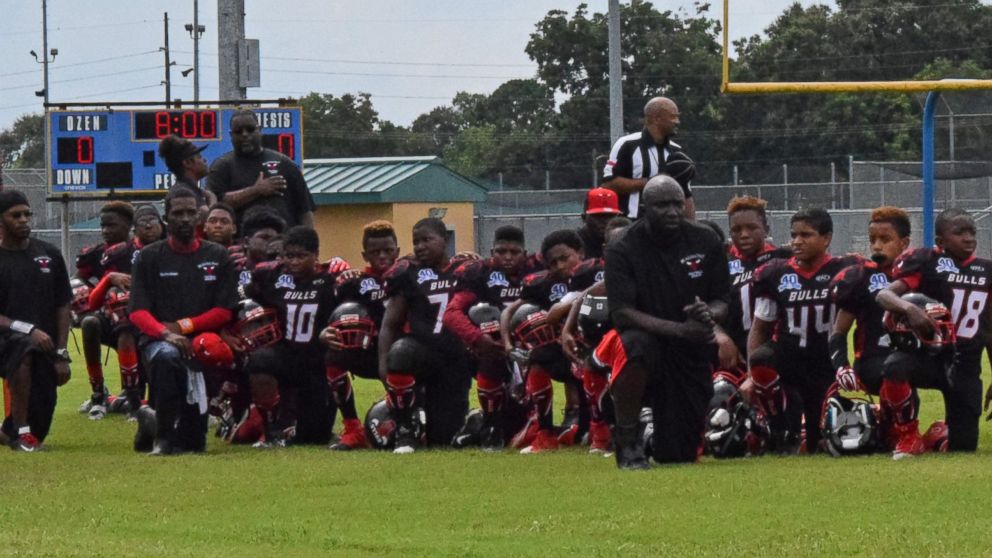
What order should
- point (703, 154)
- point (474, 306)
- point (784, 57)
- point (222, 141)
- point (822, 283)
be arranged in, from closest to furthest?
point (822, 283), point (474, 306), point (222, 141), point (784, 57), point (703, 154)

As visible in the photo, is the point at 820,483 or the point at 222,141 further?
the point at 222,141

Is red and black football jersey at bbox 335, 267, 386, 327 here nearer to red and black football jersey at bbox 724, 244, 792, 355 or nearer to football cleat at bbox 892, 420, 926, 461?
red and black football jersey at bbox 724, 244, 792, 355

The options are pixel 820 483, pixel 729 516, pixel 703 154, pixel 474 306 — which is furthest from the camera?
pixel 703 154


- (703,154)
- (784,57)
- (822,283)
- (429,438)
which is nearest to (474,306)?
(429,438)

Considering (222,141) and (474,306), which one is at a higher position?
(222,141)

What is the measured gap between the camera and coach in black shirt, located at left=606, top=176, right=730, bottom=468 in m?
10.4

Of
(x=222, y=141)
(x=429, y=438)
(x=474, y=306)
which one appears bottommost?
(x=429, y=438)

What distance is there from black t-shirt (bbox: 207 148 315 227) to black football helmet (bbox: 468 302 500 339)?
3.24m

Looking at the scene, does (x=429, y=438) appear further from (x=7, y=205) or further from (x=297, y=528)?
(x=297, y=528)

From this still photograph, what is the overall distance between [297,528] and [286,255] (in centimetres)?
455

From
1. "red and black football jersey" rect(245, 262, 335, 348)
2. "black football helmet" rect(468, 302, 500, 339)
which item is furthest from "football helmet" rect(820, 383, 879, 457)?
"red and black football jersey" rect(245, 262, 335, 348)

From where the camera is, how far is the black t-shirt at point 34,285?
42.5ft

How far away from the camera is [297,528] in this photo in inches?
337

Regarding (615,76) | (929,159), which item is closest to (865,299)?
(929,159)
